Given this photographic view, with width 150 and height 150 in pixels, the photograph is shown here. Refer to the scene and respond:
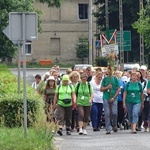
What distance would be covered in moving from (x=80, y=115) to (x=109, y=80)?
4.10 feet

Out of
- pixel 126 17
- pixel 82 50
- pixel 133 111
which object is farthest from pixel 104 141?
pixel 82 50

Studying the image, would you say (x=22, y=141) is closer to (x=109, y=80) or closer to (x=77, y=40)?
(x=109, y=80)

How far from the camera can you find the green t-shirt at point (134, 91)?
21.8m

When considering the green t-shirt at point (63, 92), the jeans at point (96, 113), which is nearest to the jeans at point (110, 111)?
the jeans at point (96, 113)

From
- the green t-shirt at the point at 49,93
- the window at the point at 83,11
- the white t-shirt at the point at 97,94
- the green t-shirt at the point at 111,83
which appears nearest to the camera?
the green t-shirt at the point at 111,83

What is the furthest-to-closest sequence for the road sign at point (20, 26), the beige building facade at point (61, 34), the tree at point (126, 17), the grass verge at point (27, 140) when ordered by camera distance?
1. the beige building facade at point (61, 34)
2. the tree at point (126, 17)
3. the road sign at point (20, 26)
4. the grass verge at point (27, 140)

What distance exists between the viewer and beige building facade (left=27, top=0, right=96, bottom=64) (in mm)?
85312

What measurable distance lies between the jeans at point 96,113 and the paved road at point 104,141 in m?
0.81

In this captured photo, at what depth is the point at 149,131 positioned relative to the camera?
22.8 m

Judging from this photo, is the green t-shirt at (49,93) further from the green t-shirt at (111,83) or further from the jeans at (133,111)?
the jeans at (133,111)

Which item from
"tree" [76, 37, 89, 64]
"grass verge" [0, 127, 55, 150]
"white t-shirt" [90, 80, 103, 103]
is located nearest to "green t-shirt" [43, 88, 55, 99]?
"white t-shirt" [90, 80, 103, 103]

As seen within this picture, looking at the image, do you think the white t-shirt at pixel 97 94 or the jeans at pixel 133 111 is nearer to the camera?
the jeans at pixel 133 111

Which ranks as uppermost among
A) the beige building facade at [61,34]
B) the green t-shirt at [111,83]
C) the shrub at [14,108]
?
the beige building facade at [61,34]

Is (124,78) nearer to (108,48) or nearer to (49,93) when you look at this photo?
(49,93)
